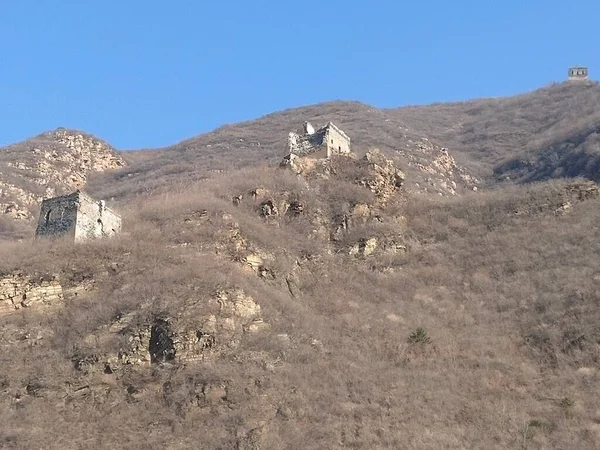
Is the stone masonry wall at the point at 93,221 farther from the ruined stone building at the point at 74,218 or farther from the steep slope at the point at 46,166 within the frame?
the steep slope at the point at 46,166

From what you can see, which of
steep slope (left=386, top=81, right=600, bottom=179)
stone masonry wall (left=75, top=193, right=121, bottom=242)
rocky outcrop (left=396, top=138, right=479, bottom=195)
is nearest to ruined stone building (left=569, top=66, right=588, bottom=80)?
steep slope (left=386, top=81, right=600, bottom=179)

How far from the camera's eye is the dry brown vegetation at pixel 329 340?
20.5 metres

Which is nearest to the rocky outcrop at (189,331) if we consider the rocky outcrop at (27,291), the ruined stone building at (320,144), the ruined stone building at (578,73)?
the rocky outcrop at (27,291)

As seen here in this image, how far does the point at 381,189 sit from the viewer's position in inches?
1453

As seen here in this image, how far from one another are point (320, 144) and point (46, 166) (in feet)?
93.7

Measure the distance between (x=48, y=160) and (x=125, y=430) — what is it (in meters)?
44.6

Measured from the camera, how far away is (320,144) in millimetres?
40062

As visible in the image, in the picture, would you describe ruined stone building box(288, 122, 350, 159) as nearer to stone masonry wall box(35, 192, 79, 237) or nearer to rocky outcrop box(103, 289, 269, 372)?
stone masonry wall box(35, 192, 79, 237)

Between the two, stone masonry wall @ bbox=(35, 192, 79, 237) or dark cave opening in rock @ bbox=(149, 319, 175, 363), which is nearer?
dark cave opening in rock @ bbox=(149, 319, 175, 363)

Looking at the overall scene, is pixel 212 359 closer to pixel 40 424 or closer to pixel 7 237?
pixel 40 424

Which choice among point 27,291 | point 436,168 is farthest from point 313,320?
point 436,168

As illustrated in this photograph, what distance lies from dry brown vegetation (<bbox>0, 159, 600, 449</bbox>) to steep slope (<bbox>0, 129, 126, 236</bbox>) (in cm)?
1930

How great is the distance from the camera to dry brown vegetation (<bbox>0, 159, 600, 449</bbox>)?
67.2ft

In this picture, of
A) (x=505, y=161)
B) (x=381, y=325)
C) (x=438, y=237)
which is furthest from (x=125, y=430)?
(x=505, y=161)
